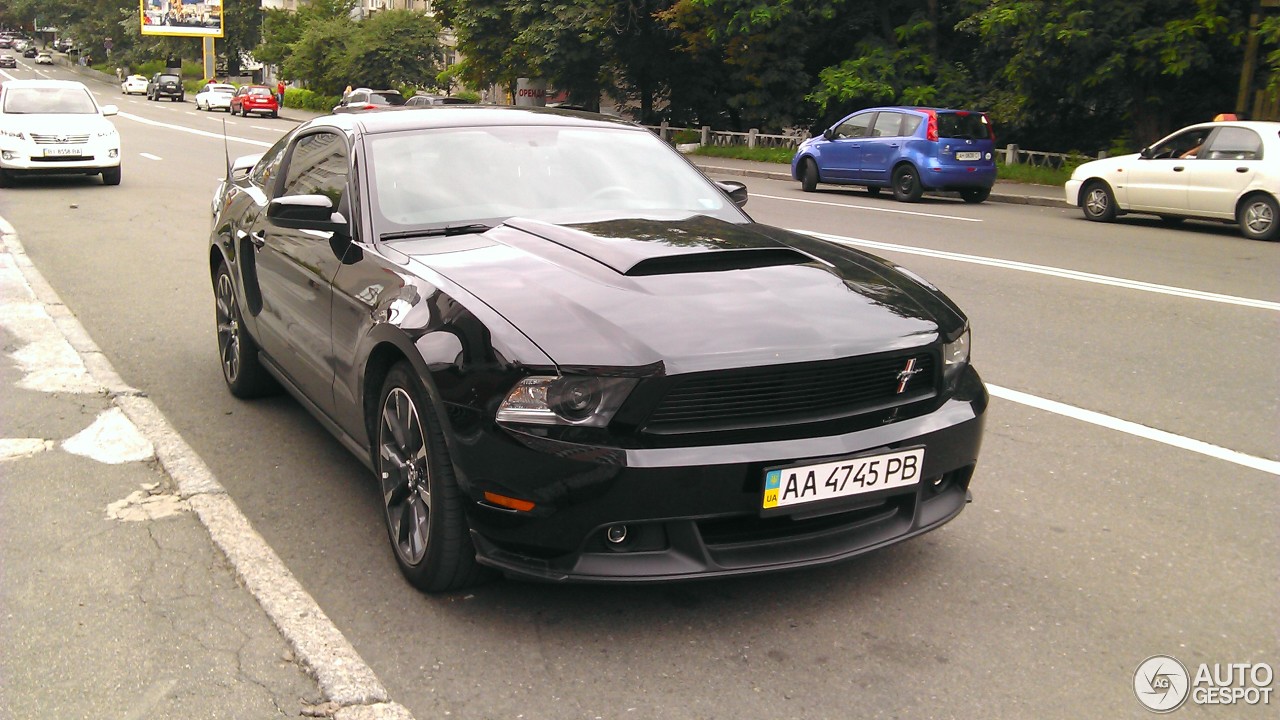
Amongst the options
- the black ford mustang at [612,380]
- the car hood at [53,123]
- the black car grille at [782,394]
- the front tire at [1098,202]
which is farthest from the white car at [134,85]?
the black car grille at [782,394]

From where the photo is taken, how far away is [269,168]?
6.02 meters

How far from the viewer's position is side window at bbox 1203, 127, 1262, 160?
1506 centimetres

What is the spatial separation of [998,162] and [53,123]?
59.2 ft

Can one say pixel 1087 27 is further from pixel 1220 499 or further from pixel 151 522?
pixel 151 522

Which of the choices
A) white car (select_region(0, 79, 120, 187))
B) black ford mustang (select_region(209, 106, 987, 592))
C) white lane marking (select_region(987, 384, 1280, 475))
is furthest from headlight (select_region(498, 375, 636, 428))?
white car (select_region(0, 79, 120, 187))

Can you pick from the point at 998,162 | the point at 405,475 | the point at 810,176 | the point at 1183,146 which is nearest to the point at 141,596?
the point at 405,475

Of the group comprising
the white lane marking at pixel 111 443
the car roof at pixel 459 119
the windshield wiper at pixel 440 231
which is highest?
the car roof at pixel 459 119

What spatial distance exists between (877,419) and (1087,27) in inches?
816

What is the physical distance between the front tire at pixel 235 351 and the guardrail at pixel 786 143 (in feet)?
54.7

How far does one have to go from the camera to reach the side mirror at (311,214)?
14.4 feet

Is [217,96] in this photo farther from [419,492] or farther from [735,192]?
[419,492]

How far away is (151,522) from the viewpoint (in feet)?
14.5

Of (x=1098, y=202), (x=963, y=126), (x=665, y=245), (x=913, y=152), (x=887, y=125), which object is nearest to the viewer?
(x=665, y=245)

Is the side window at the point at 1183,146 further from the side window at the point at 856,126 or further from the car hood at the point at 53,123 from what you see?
the car hood at the point at 53,123
